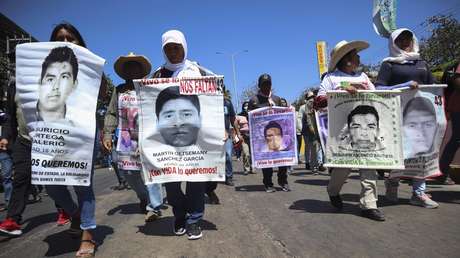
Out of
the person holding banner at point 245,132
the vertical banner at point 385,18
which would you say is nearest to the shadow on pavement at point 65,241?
the person holding banner at point 245,132

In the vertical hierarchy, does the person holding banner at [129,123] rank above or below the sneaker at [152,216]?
above

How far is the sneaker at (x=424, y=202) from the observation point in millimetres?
4988

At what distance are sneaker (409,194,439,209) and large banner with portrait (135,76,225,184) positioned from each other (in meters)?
2.68

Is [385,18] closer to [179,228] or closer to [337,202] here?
[337,202]

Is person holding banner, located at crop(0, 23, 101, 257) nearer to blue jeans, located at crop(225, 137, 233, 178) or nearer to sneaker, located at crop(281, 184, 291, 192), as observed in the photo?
sneaker, located at crop(281, 184, 291, 192)

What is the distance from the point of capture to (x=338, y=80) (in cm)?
491

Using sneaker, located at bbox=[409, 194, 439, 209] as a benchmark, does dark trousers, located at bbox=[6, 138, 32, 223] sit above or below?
above

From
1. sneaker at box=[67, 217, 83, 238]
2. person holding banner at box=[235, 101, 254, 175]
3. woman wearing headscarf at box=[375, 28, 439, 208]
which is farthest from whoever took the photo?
person holding banner at box=[235, 101, 254, 175]

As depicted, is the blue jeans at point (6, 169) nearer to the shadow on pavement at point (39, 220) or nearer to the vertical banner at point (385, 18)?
the shadow on pavement at point (39, 220)

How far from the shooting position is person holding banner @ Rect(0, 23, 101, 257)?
11.8 feet

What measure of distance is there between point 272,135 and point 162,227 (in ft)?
11.7

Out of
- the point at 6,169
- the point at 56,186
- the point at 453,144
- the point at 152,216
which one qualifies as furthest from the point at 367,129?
the point at 6,169

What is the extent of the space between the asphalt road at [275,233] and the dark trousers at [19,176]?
329 millimetres

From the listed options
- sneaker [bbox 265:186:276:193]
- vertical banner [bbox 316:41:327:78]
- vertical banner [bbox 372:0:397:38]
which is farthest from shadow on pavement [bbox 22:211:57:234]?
vertical banner [bbox 316:41:327:78]
